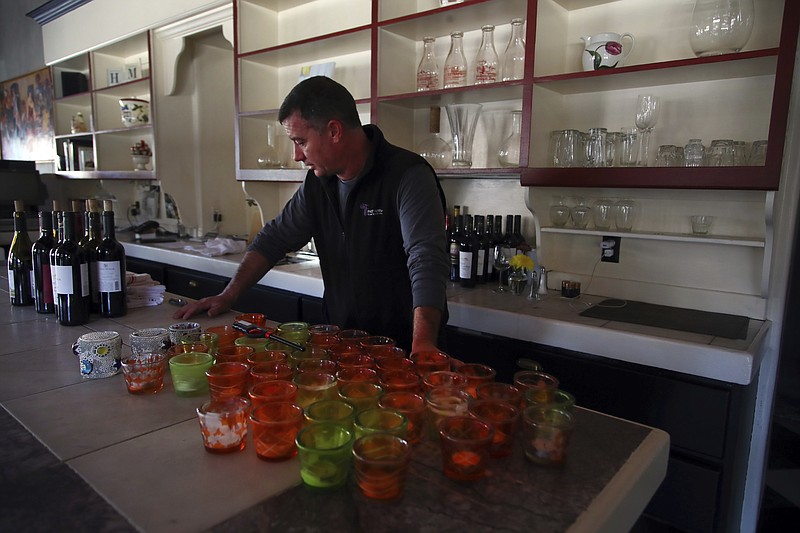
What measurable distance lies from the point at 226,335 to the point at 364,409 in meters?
0.53

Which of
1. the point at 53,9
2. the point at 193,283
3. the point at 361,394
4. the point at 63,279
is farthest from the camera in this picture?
the point at 53,9

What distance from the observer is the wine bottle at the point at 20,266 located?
1.81 m

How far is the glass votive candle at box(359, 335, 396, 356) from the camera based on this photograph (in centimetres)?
110

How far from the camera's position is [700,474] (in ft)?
5.11

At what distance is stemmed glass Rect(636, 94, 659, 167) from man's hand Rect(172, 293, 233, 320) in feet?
5.16

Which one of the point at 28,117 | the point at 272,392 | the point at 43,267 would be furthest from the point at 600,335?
the point at 28,117

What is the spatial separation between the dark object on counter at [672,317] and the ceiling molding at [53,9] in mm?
4642

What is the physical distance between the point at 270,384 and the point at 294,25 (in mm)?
2915

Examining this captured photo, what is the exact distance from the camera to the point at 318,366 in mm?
1024

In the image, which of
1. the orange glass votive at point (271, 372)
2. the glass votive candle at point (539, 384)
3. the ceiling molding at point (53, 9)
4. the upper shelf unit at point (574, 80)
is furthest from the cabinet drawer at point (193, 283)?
the ceiling molding at point (53, 9)

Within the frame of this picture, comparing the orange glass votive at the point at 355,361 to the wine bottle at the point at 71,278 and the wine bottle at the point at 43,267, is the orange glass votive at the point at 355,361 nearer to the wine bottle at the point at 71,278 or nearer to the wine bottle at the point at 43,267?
the wine bottle at the point at 71,278

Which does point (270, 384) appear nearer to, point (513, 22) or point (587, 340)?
point (587, 340)

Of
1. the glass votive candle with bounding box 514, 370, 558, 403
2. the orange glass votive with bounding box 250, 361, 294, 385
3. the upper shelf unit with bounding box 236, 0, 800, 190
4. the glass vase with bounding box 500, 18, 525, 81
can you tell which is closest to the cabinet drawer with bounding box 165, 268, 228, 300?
the upper shelf unit with bounding box 236, 0, 800, 190

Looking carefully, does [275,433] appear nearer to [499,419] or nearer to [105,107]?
[499,419]
